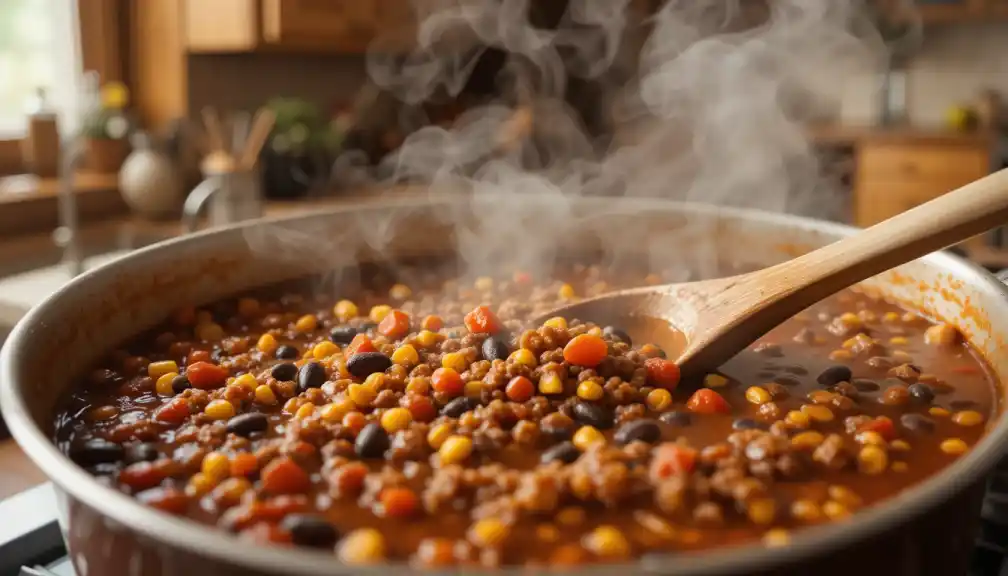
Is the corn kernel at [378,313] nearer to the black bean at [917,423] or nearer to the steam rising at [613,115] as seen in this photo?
the steam rising at [613,115]

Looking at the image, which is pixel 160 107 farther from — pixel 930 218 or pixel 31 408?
pixel 930 218

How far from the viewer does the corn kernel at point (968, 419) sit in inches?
49.9

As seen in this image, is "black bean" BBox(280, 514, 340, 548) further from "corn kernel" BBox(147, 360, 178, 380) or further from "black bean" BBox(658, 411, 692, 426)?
"corn kernel" BBox(147, 360, 178, 380)

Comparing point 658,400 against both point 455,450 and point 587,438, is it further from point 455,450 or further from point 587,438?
point 455,450

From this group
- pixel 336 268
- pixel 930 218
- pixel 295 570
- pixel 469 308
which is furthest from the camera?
pixel 336 268

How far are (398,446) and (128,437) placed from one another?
15.1 inches

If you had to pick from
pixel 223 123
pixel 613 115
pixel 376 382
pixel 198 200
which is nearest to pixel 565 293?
pixel 376 382

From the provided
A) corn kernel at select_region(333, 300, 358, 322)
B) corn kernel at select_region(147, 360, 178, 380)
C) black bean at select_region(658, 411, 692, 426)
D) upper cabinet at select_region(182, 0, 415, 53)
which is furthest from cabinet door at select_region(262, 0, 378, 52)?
black bean at select_region(658, 411, 692, 426)

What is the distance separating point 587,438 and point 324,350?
55cm

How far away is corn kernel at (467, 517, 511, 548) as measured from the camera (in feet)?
2.96

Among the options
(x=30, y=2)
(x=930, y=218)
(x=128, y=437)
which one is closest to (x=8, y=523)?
(x=128, y=437)

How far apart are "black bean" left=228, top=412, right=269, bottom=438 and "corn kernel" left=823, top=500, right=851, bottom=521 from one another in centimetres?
74

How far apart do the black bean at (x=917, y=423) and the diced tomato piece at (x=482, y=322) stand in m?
0.66

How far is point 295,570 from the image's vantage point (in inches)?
26.1
